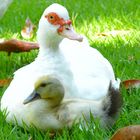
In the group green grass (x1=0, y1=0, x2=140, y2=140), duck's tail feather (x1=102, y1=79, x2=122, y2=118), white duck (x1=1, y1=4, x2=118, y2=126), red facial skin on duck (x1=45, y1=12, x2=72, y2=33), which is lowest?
green grass (x1=0, y1=0, x2=140, y2=140)

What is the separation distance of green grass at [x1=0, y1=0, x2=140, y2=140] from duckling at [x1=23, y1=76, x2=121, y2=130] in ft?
0.18

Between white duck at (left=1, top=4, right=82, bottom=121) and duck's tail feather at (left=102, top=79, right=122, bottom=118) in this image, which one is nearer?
duck's tail feather at (left=102, top=79, right=122, bottom=118)

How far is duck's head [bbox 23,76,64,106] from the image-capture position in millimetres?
2652

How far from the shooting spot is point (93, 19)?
5.77 m

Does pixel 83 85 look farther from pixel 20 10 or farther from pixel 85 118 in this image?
pixel 20 10

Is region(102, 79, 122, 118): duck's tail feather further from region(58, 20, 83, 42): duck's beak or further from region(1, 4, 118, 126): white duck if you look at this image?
region(58, 20, 83, 42): duck's beak

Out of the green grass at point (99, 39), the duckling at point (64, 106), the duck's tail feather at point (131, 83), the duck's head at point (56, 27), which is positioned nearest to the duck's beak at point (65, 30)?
the duck's head at point (56, 27)

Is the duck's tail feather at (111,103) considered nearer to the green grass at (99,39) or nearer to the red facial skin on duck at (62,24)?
the green grass at (99,39)

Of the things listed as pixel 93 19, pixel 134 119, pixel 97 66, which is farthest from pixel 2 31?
pixel 134 119

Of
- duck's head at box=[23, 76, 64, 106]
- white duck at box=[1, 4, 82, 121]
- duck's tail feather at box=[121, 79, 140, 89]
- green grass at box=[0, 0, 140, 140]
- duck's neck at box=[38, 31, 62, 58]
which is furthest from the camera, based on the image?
duck's tail feather at box=[121, 79, 140, 89]

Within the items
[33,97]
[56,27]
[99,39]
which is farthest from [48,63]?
[99,39]

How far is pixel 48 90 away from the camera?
2652 mm

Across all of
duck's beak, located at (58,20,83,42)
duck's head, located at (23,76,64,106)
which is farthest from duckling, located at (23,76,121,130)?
duck's beak, located at (58,20,83,42)

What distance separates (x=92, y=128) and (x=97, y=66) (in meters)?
0.64
